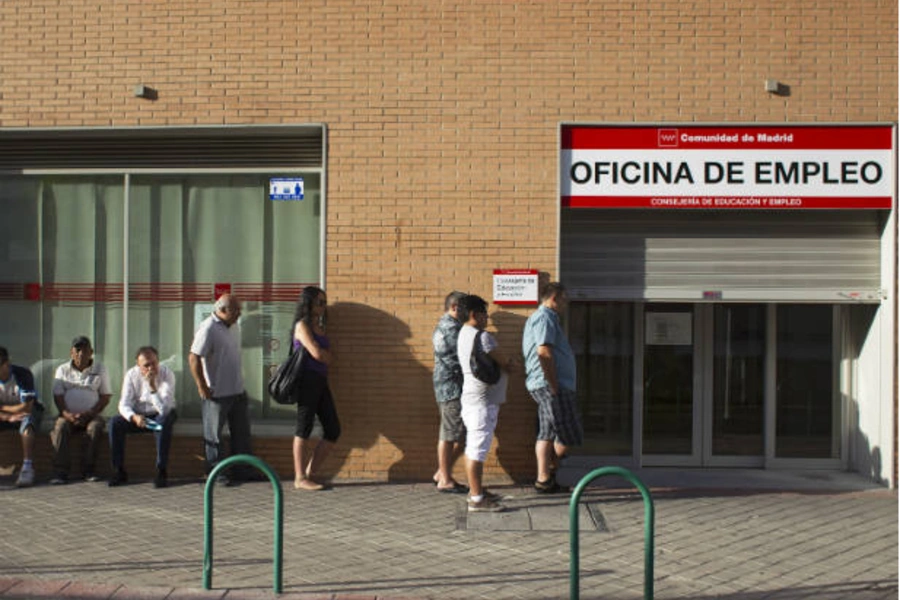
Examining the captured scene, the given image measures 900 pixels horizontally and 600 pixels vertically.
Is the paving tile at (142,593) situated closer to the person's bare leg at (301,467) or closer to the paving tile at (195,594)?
the paving tile at (195,594)

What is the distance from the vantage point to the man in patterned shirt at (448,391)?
884 centimetres

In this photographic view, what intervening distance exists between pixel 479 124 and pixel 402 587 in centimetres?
479

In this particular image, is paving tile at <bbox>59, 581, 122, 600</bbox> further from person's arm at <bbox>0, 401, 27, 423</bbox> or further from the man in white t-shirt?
person's arm at <bbox>0, 401, 27, 423</bbox>

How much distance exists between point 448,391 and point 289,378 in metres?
1.45

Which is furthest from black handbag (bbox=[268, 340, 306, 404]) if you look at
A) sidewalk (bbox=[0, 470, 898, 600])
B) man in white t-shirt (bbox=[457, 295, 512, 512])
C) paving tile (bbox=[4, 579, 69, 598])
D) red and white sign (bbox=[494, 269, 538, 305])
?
paving tile (bbox=[4, 579, 69, 598])

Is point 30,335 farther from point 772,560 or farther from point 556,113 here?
point 772,560

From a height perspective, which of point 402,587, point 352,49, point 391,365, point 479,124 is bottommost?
point 402,587

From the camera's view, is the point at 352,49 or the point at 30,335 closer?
the point at 352,49

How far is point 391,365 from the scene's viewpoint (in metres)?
9.47

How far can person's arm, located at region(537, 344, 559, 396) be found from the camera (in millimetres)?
8578

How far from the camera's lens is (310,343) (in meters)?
8.84

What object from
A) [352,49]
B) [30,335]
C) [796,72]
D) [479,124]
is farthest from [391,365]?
[796,72]

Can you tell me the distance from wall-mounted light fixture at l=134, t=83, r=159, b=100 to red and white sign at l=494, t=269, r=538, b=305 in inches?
151

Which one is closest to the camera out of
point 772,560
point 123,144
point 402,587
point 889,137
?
point 402,587
